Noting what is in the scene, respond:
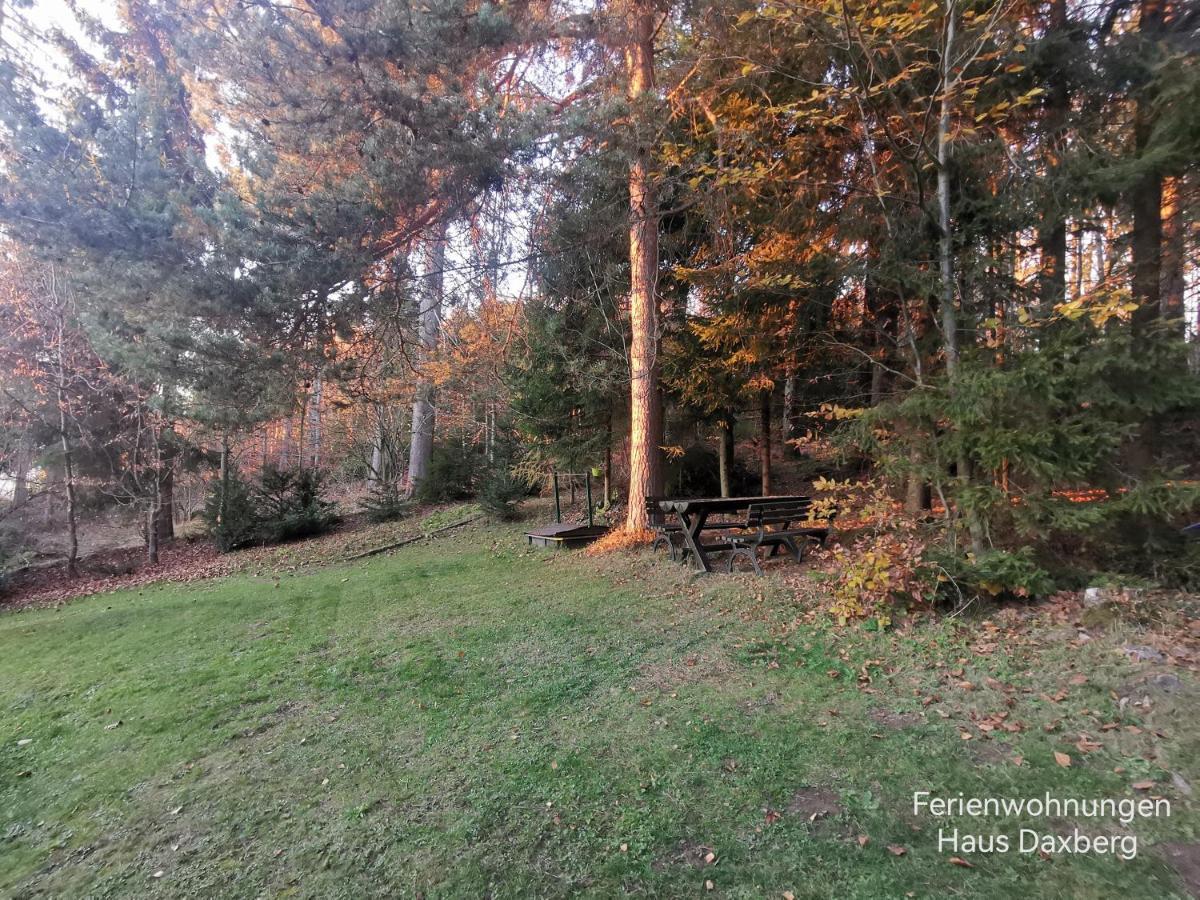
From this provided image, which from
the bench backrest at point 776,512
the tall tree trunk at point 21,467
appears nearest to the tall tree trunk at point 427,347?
the bench backrest at point 776,512

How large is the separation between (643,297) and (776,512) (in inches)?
162

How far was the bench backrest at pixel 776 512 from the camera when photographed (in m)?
7.16

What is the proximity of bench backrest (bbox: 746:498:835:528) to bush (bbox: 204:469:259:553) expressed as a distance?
1272 cm

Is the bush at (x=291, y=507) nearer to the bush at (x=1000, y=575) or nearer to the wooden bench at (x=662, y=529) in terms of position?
the wooden bench at (x=662, y=529)

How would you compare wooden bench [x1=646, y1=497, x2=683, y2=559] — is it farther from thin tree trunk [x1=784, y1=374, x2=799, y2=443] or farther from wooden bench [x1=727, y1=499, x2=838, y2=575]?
thin tree trunk [x1=784, y1=374, x2=799, y2=443]

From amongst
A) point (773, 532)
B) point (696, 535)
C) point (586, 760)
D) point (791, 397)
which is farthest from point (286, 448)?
point (586, 760)

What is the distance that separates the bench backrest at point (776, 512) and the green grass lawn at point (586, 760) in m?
1.51

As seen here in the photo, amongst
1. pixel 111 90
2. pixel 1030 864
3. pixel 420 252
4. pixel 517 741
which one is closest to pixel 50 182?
pixel 111 90

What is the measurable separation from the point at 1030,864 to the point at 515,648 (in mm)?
3885

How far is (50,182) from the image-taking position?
16.5 ft

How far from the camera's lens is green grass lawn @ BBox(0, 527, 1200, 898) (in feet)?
7.96

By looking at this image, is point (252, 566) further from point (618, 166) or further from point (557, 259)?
point (618, 166)

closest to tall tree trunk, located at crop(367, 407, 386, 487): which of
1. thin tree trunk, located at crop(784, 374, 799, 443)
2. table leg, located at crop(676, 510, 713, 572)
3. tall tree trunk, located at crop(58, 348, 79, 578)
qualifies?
tall tree trunk, located at crop(58, 348, 79, 578)

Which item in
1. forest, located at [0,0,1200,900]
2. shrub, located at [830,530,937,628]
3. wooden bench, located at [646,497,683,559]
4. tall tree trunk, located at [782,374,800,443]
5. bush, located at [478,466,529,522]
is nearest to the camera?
forest, located at [0,0,1200,900]
